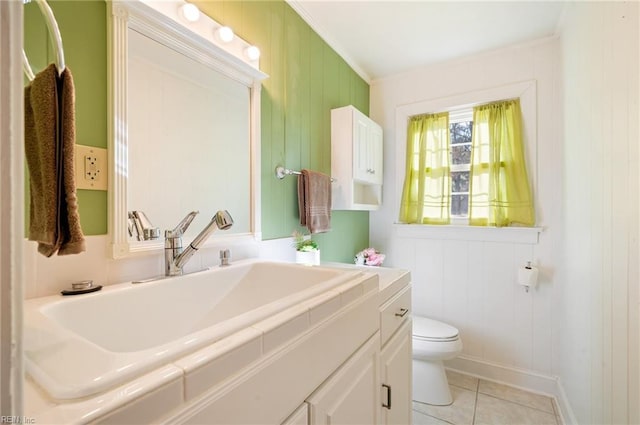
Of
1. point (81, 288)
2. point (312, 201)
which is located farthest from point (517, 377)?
point (81, 288)

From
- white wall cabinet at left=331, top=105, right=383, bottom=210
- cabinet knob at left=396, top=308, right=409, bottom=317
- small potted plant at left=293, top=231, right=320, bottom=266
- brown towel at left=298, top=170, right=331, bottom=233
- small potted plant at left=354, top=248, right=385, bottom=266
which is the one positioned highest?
white wall cabinet at left=331, top=105, right=383, bottom=210

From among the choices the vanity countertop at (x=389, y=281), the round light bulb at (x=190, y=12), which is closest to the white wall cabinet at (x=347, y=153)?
the vanity countertop at (x=389, y=281)

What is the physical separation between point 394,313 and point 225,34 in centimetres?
131

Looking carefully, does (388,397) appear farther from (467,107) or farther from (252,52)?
(467,107)

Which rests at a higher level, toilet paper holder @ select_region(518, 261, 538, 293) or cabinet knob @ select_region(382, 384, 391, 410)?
toilet paper holder @ select_region(518, 261, 538, 293)

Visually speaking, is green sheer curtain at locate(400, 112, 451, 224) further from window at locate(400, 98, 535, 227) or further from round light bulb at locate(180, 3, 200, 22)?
round light bulb at locate(180, 3, 200, 22)

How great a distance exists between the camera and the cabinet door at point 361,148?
192 centimetres

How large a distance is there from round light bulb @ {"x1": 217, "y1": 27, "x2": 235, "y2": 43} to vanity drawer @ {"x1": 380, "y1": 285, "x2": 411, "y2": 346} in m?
1.22

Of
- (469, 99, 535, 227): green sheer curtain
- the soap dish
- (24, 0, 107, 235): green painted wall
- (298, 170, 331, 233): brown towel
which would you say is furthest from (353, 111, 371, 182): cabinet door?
the soap dish

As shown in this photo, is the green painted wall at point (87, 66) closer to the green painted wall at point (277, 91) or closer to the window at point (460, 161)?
the green painted wall at point (277, 91)

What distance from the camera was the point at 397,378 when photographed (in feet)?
3.91

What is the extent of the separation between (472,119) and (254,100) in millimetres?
1691

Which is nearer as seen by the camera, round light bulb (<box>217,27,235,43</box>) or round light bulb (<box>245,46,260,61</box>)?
round light bulb (<box>217,27,235,43</box>)

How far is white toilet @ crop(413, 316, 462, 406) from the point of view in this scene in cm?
175
